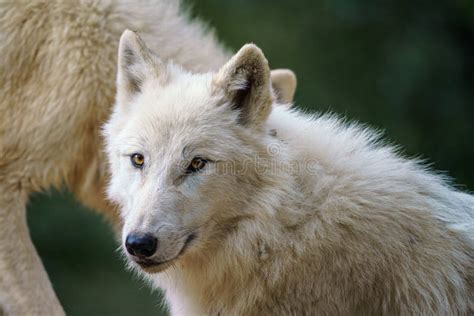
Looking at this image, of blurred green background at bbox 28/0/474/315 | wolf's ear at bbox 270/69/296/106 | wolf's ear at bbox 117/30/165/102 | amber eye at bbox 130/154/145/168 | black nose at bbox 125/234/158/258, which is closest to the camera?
black nose at bbox 125/234/158/258

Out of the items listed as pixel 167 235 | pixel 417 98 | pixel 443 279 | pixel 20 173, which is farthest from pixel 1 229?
pixel 417 98

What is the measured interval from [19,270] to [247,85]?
2.25m

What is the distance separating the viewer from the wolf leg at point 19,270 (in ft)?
18.7

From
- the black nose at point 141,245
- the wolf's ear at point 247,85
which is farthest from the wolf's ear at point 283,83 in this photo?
the black nose at point 141,245

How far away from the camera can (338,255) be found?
4.38 m

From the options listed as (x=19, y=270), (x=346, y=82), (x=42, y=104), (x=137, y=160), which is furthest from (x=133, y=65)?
(x=346, y=82)

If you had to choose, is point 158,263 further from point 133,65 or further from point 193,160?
point 133,65

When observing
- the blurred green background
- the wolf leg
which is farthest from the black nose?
the blurred green background

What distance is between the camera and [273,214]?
4.40 m

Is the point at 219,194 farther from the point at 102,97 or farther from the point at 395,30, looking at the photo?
the point at 395,30

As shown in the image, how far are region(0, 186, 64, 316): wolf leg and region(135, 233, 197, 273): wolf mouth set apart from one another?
1.71 m

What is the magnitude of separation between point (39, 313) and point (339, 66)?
8.81 meters

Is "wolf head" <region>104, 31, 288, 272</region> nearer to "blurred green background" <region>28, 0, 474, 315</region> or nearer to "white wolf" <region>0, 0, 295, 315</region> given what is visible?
"white wolf" <region>0, 0, 295, 315</region>

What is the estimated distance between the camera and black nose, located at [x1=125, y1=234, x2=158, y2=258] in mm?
4098
